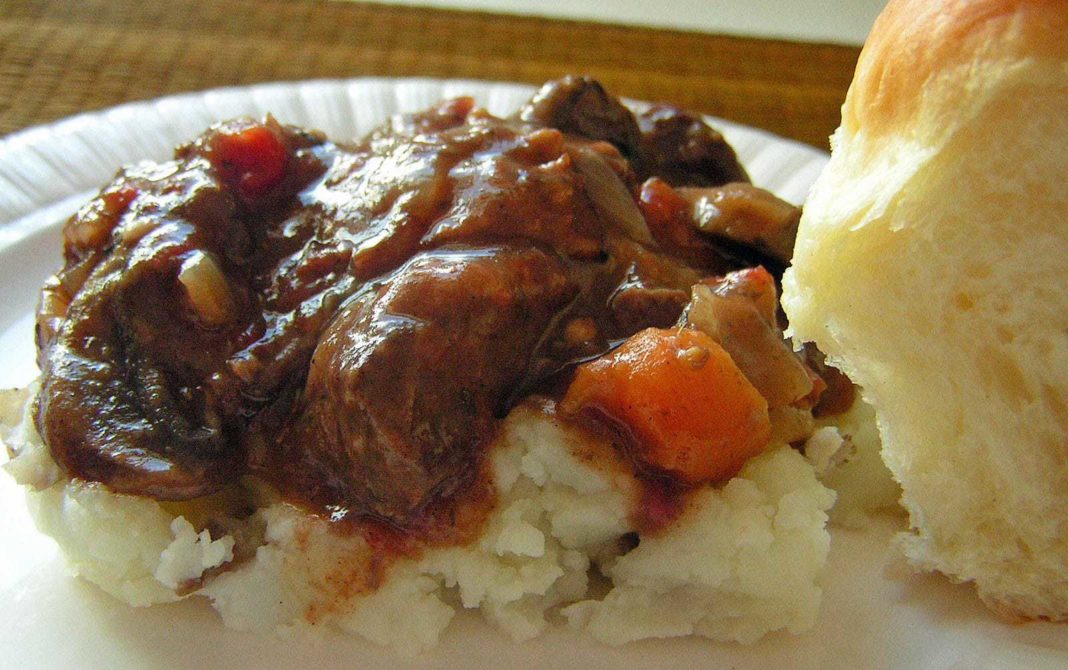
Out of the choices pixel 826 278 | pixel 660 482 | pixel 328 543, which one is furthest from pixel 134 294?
pixel 826 278

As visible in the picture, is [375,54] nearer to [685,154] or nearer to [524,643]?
→ [685,154]

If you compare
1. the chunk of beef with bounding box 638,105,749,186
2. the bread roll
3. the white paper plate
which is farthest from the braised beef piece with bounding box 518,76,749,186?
the white paper plate

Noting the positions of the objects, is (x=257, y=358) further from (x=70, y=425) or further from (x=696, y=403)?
(x=696, y=403)

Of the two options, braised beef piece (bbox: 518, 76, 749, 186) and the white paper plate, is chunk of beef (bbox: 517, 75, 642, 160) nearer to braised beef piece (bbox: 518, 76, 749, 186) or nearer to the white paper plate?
braised beef piece (bbox: 518, 76, 749, 186)

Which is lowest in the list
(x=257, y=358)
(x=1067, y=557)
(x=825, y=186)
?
(x=1067, y=557)

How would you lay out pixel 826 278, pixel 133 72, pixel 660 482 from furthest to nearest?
pixel 133 72 → pixel 660 482 → pixel 826 278
